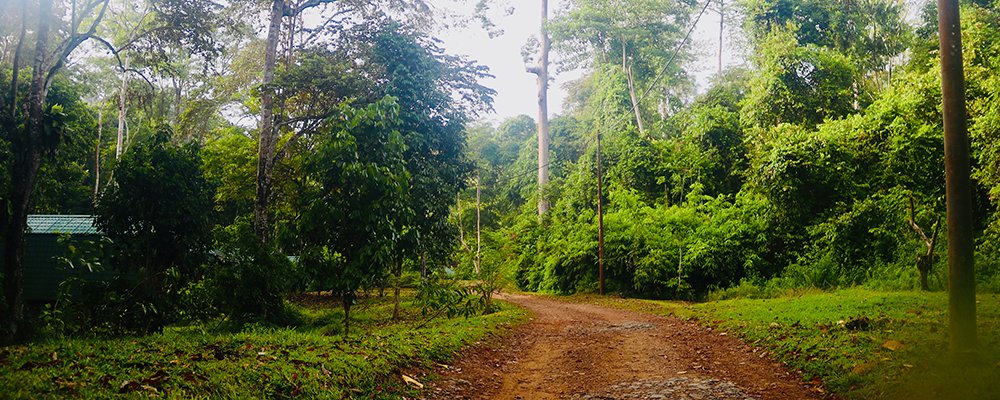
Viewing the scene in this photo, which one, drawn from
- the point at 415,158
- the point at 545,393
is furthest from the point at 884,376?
the point at 415,158

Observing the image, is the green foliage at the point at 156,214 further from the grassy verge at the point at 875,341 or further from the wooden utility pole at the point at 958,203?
the wooden utility pole at the point at 958,203

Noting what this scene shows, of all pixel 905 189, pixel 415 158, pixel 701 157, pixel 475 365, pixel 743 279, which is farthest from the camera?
pixel 701 157

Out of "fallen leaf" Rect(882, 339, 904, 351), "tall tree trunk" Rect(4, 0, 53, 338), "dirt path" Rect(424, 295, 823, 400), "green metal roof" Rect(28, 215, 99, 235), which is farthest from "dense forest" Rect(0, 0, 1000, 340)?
"fallen leaf" Rect(882, 339, 904, 351)

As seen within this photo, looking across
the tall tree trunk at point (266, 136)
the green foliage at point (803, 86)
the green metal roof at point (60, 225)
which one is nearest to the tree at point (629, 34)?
the green foliage at point (803, 86)

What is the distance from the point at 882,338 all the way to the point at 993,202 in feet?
37.5

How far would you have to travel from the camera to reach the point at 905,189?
18203 millimetres

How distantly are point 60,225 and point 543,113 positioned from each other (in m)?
23.4

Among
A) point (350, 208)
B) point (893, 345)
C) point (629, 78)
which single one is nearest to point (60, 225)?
point (350, 208)

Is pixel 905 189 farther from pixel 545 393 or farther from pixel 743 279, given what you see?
pixel 545 393

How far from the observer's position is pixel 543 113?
111ft

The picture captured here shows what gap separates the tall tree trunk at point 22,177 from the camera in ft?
31.7

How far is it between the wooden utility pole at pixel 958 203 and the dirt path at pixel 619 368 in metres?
1.88

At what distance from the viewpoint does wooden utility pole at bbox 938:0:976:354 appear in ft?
22.2

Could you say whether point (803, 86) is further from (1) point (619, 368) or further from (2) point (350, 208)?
(2) point (350, 208)
